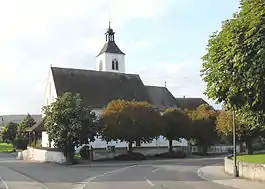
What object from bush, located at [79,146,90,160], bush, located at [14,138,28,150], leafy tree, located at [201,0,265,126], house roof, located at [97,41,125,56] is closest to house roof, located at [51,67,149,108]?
house roof, located at [97,41,125,56]

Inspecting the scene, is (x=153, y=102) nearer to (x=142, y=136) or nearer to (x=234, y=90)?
(x=142, y=136)

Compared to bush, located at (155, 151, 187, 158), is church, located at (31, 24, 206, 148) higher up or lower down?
higher up

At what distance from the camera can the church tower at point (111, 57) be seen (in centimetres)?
8488

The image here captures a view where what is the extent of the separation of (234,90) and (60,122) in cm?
2727

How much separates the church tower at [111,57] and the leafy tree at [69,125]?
1616 inches

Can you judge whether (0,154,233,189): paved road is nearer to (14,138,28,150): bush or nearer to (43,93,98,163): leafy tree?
(43,93,98,163): leafy tree

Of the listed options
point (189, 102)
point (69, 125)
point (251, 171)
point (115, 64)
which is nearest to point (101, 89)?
point (115, 64)

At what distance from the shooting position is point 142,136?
48438mm

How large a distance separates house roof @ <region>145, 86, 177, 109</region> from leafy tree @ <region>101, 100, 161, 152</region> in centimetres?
2536

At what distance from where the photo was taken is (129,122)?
A: 47.0 meters

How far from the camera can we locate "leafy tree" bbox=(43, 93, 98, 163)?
42.2 m

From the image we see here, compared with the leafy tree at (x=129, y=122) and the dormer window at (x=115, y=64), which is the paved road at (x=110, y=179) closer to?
the leafy tree at (x=129, y=122)

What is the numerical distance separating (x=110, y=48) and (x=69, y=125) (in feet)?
149

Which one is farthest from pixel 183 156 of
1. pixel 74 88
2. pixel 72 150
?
pixel 74 88
